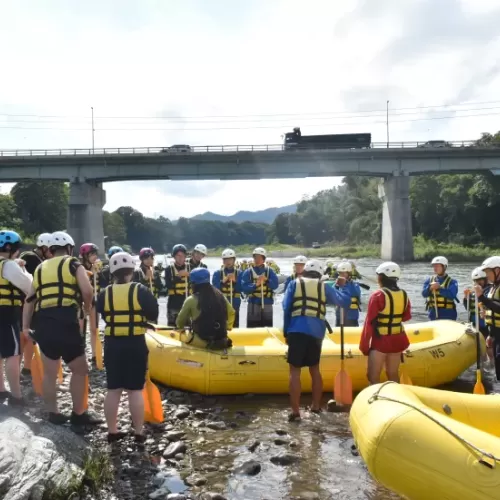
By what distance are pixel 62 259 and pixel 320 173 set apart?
1353 inches

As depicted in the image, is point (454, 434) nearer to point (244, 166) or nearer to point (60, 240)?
point (60, 240)

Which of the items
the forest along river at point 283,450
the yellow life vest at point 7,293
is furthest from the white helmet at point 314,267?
the yellow life vest at point 7,293

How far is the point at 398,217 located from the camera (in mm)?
39094

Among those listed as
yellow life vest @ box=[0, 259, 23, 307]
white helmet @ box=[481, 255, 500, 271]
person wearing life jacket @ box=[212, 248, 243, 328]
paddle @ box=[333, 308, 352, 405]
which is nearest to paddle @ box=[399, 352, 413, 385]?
paddle @ box=[333, 308, 352, 405]

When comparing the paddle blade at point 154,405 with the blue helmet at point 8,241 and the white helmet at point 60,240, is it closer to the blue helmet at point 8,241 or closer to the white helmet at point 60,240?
the white helmet at point 60,240

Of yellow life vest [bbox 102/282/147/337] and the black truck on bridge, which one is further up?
the black truck on bridge

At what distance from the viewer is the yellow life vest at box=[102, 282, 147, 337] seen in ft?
14.5

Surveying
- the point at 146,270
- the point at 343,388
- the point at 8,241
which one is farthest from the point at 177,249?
the point at 343,388

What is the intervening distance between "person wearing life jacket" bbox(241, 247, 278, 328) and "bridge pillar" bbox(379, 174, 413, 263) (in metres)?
31.4

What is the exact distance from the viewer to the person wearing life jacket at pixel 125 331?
4.43 meters

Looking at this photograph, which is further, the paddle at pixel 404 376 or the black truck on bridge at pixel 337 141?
the black truck on bridge at pixel 337 141

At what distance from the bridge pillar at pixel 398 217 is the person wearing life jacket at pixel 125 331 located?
35.8m

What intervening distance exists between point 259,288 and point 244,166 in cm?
2962

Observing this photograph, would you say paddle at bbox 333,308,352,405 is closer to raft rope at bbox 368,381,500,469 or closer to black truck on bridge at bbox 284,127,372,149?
raft rope at bbox 368,381,500,469
